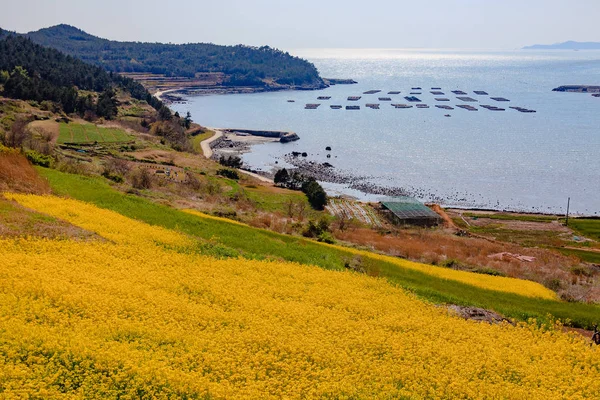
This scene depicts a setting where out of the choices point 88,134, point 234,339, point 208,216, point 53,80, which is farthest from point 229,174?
point 53,80

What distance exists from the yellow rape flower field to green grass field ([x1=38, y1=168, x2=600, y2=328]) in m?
2.67

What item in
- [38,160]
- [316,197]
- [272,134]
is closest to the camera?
[38,160]

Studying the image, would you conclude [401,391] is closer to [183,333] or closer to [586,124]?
[183,333]

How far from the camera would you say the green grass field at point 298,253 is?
2478cm

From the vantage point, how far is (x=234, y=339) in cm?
1661

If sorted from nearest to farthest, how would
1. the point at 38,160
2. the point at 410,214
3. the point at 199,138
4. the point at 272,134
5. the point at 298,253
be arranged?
1. the point at 298,253
2. the point at 38,160
3. the point at 410,214
4. the point at 199,138
5. the point at 272,134

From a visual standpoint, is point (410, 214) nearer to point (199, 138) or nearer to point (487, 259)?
point (487, 259)

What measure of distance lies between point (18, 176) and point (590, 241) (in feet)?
221

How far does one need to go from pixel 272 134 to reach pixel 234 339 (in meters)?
147

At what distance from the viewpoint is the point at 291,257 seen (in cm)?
2814

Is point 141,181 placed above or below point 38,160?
below

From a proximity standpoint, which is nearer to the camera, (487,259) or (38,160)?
(38,160)

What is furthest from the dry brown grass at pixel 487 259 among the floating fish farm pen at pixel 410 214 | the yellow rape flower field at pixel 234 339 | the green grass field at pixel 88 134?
the green grass field at pixel 88 134

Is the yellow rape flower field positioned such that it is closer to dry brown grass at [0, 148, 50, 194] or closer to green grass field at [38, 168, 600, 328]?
green grass field at [38, 168, 600, 328]
